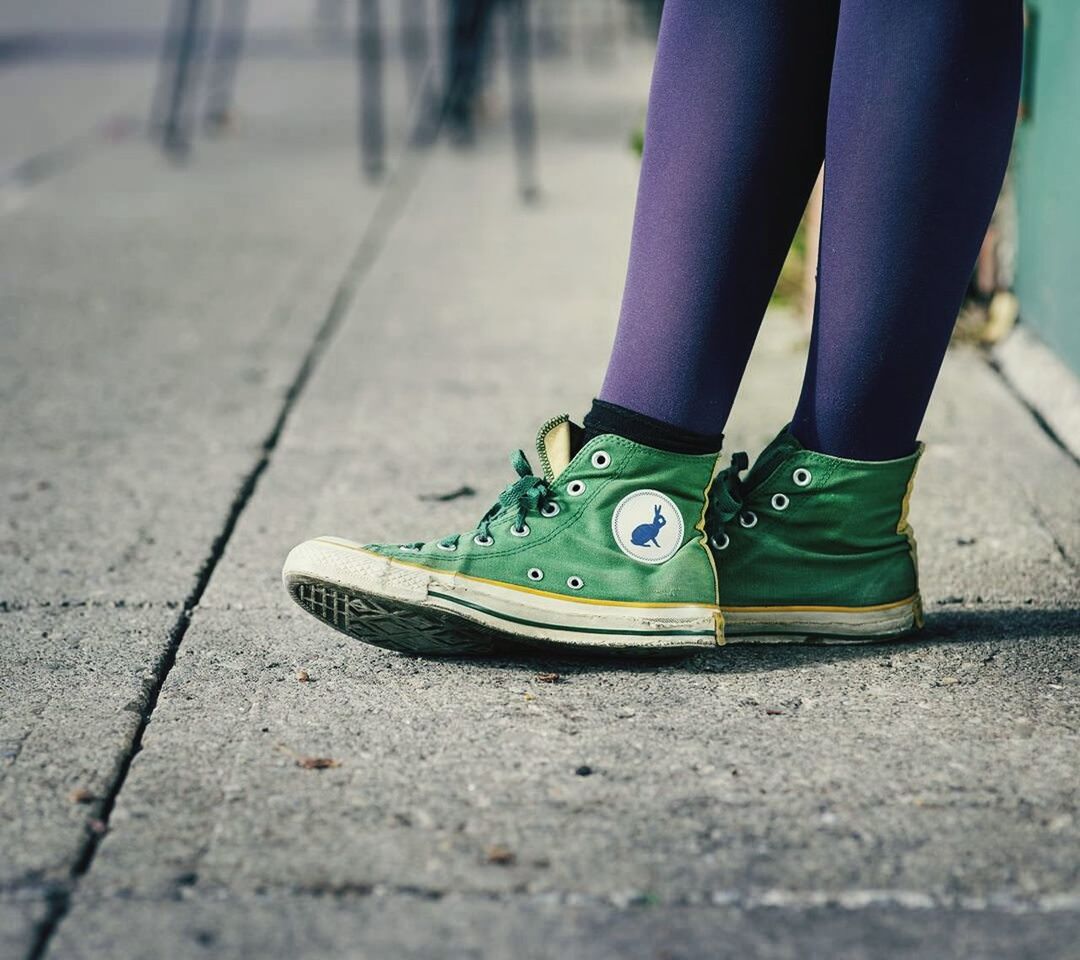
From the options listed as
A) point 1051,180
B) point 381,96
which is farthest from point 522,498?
point 381,96

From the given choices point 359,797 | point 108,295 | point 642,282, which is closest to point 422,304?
point 108,295

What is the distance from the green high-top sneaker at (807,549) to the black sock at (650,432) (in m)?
0.07

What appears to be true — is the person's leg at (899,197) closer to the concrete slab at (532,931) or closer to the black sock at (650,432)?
the black sock at (650,432)

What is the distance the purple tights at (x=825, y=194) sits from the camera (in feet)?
5.01

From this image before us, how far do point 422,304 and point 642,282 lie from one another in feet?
6.79

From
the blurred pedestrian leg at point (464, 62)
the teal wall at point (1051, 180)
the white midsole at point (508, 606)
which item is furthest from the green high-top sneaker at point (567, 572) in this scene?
the blurred pedestrian leg at point (464, 62)

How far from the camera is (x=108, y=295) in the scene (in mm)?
3789

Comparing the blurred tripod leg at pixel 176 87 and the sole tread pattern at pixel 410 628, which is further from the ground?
the sole tread pattern at pixel 410 628

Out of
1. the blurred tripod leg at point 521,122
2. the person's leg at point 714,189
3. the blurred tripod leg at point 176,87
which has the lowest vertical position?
the blurred tripod leg at point 176,87

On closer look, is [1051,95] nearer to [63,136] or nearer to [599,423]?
[599,423]

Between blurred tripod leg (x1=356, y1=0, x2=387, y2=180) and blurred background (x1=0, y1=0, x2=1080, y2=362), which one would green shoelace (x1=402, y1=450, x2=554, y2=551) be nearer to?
blurred background (x1=0, y1=0, x2=1080, y2=362)

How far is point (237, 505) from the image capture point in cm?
230

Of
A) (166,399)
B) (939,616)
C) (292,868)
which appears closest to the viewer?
(292,868)

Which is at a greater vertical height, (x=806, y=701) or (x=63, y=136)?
(x=806, y=701)
